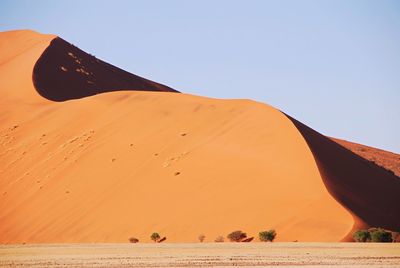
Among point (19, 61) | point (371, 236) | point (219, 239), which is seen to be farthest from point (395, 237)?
point (19, 61)

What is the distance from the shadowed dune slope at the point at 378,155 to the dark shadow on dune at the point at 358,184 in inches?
1063

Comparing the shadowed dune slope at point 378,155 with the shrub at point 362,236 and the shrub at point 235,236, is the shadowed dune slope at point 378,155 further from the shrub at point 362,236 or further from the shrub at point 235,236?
the shrub at point 362,236

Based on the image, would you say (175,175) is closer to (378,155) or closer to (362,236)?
(362,236)

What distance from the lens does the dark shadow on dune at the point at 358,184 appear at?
116ft

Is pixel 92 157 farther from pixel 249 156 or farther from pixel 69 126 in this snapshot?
pixel 249 156

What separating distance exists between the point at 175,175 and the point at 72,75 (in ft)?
108

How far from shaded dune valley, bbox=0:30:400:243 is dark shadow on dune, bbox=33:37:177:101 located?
568 centimetres

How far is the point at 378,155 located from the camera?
80.6m

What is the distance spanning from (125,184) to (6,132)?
57.2 ft

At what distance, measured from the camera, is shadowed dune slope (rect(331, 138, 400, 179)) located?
73938 millimetres

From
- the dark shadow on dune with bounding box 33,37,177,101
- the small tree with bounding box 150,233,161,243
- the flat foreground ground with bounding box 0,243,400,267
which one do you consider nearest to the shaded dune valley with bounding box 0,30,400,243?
the small tree with bounding box 150,233,161,243

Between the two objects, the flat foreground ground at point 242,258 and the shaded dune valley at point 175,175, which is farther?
the shaded dune valley at point 175,175

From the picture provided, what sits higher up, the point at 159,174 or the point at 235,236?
the point at 235,236

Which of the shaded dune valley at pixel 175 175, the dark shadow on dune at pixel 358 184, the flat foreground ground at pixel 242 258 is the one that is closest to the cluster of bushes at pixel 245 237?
the shaded dune valley at pixel 175 175
